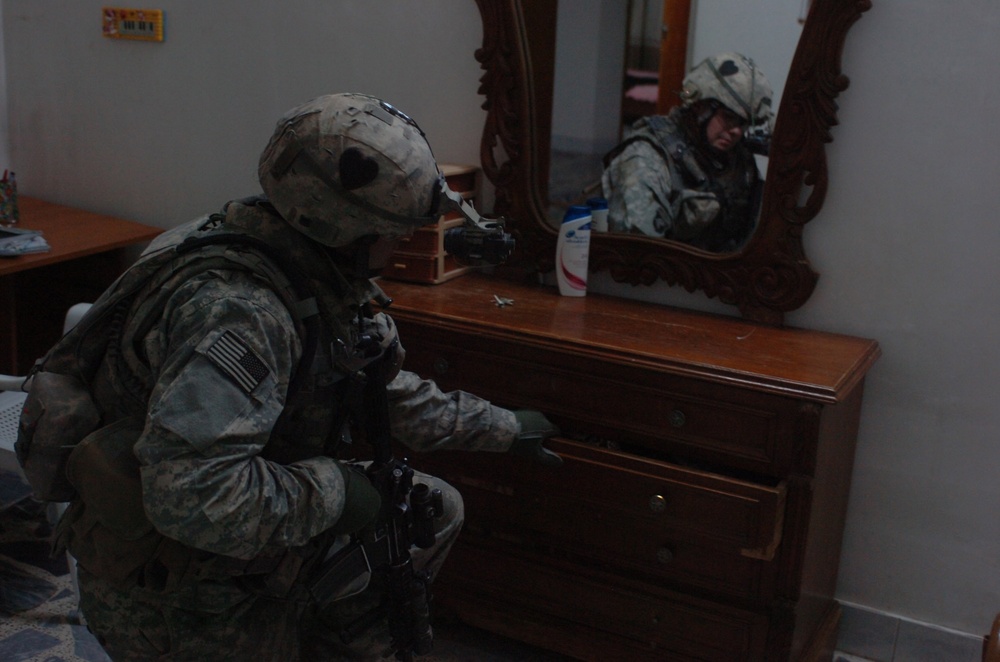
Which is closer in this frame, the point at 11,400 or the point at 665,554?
the point at 665,554

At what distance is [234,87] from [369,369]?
166 centimetres

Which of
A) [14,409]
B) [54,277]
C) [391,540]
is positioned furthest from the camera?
[54,277]

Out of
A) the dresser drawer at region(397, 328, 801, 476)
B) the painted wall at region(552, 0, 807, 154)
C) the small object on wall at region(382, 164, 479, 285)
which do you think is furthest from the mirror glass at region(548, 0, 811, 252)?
the dresser drawer at region(397, 328, 801, 476)

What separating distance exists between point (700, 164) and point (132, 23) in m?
1.94

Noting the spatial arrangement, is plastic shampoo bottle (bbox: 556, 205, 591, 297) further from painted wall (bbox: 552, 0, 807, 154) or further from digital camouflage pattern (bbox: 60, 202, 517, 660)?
digital camouflage pattern (bbox: 60, 202, 517, 660)

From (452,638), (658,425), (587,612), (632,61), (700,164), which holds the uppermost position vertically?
(632,61)

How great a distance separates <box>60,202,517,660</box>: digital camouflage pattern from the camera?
4.77 feet

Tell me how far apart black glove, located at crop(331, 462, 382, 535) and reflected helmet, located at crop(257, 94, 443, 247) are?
1.29 feet

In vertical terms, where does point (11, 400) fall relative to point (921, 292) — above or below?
below

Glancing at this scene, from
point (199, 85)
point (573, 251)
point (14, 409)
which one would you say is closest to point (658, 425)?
point (573, 251)

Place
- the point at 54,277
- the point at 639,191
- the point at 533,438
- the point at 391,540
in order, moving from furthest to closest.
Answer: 1. the point at 54,277
2. the point at 639,191
3. the point at 533,438
4. the point at 391,540

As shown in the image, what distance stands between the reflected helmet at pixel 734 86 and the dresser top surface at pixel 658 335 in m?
0.50

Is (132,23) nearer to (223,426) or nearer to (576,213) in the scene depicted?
(576,213)

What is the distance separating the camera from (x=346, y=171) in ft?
5.19
